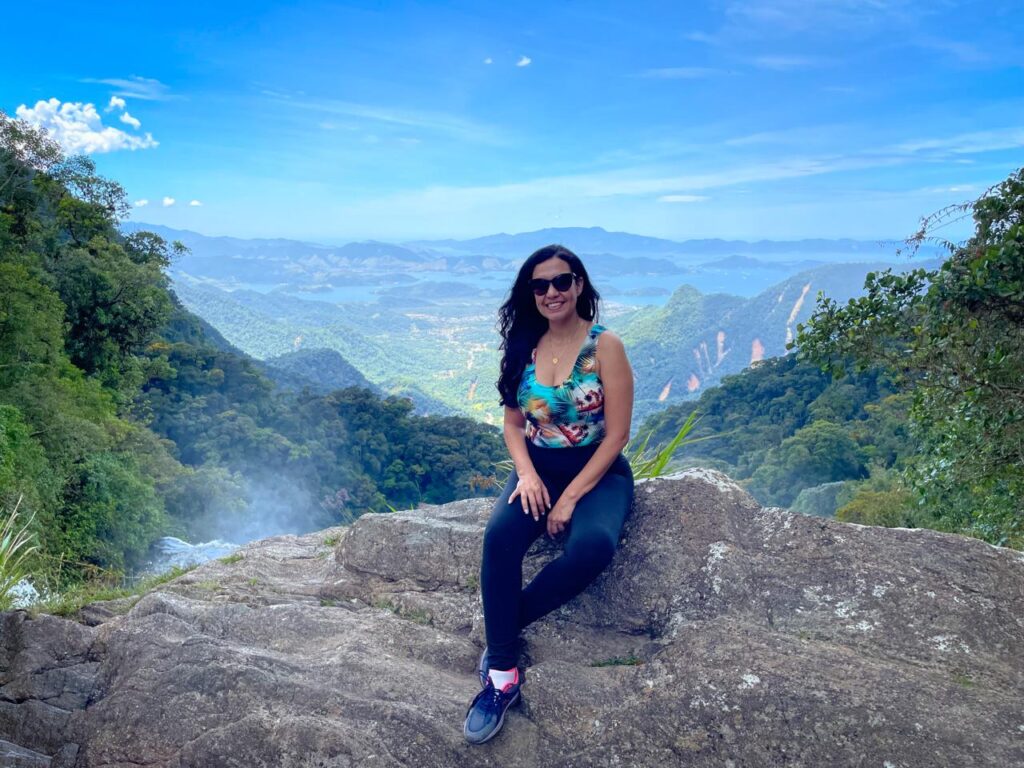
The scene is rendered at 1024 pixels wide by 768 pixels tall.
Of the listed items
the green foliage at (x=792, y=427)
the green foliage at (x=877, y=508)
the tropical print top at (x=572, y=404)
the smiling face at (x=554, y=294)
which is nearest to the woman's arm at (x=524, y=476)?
the tropical print top at (x=572, y=404)

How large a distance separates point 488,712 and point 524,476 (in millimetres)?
1071

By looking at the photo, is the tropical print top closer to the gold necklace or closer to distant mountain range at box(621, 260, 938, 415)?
the gold necklace

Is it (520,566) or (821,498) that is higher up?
(520,566)

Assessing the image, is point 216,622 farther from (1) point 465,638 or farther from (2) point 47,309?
(2) point 47,309

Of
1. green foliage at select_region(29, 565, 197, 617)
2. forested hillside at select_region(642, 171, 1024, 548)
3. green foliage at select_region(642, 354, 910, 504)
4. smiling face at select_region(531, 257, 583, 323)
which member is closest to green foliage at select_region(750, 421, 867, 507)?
green foliage at select_region(642, 354, 910, 504)

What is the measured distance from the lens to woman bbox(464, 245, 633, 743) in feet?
10.1

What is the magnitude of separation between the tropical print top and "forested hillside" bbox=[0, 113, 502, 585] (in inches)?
152

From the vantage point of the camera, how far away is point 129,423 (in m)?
28.7

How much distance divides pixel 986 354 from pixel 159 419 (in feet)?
154

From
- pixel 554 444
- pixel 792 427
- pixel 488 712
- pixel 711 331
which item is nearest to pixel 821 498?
pixel 792 427

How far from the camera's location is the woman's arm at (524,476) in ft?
10.7

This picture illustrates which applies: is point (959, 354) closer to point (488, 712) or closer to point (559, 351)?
point (559, 351)

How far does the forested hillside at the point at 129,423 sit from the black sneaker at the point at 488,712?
4.30m

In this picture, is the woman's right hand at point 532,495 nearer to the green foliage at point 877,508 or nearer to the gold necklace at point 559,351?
the gold necklace at point 559,351
